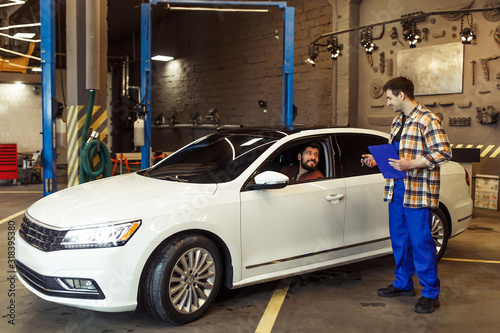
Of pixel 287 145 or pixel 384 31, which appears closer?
pixel 287 145

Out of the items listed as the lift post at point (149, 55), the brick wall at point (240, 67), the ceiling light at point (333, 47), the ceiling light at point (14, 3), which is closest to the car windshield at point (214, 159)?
the lift post at point (149, 55)

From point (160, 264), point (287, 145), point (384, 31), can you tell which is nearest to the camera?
point (160, 264)

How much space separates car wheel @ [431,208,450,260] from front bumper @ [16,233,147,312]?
9.38ft

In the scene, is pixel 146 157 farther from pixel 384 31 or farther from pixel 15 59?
pixel 15 59

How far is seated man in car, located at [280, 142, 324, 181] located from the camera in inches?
161

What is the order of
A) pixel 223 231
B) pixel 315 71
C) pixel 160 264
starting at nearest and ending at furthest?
pixel 160 264
pixel 223 231
pixel 315 71

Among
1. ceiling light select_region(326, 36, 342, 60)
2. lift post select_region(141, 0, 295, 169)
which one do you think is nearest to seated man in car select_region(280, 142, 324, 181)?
lift post select_region(141, 0, 295, 169)

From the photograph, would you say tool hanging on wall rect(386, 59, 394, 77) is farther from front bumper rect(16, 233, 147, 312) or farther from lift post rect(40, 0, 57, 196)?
front bumper rect(16, 233, 147, 312)

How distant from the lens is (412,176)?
3.69 m

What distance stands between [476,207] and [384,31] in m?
4.06

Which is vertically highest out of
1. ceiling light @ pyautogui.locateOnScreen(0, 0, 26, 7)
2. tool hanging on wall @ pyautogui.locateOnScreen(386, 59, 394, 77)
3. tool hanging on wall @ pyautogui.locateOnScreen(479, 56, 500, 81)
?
ceiling light @ pyautogui.locateOnScreen(0, 0, 26, 7)

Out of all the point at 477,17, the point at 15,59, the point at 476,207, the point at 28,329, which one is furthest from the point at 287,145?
the point at 15,59

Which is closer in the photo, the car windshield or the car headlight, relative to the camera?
the car headlight

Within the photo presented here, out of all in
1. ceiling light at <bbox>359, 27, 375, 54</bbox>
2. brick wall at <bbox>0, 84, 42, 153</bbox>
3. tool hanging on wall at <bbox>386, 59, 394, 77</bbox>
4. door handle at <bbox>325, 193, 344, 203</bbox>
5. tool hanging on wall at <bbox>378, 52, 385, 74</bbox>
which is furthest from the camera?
brick wall at <bbox>0, 84, 42, 153</bbox>
